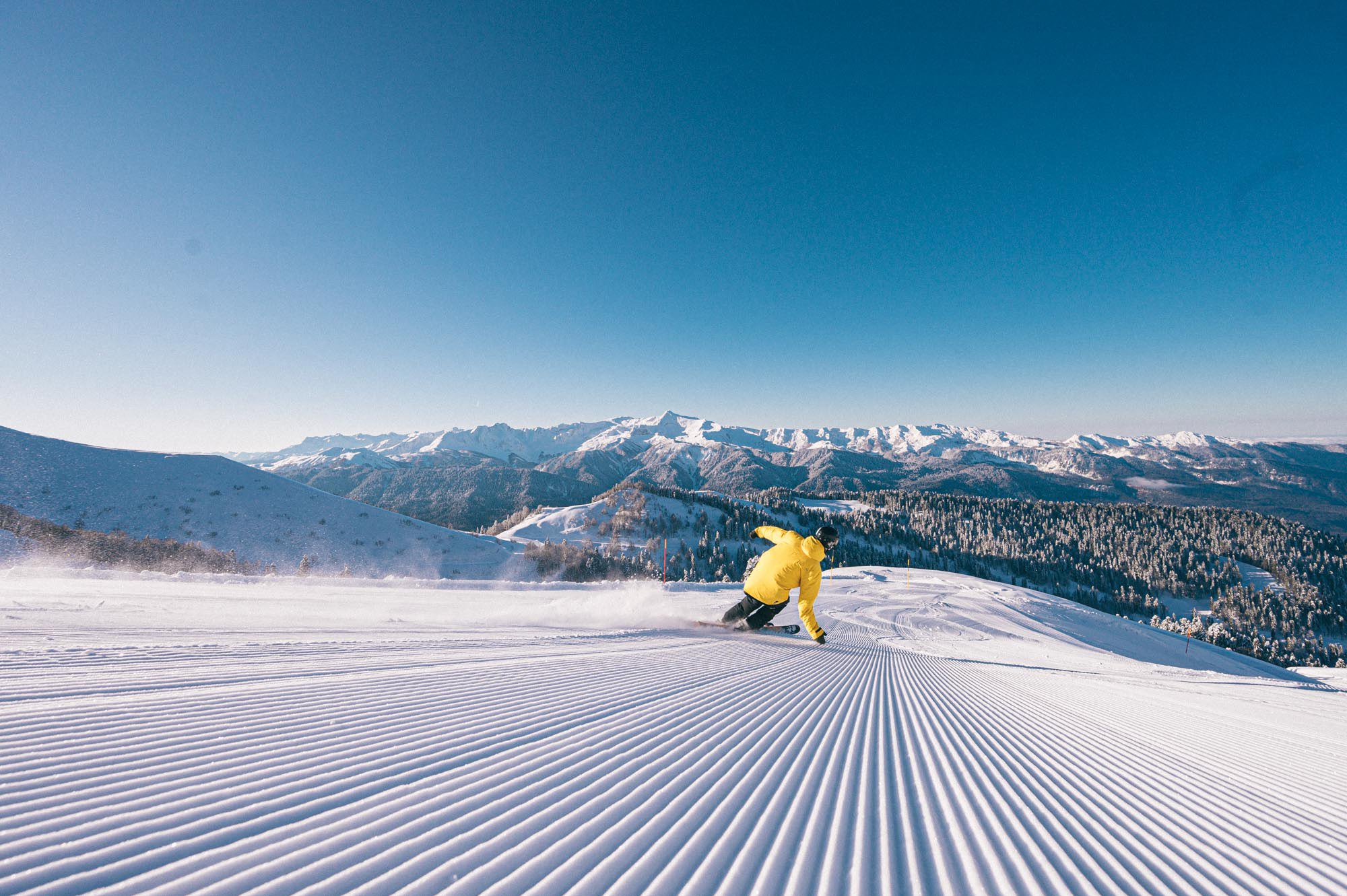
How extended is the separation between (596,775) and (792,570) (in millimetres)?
6191

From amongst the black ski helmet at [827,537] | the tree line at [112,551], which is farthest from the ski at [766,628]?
the tree line at [112,551]

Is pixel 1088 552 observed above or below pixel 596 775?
below

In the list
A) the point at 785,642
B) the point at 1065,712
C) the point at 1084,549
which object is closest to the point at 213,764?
the point at 1065,712

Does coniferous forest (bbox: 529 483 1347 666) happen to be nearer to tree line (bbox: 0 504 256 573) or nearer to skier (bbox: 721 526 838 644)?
tree line (bbox: 0 504 256 573)

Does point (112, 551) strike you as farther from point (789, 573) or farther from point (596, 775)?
point (596, 775)

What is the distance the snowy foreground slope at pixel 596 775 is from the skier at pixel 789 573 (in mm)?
1440

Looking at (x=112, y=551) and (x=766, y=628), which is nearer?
(x=766, y=628)

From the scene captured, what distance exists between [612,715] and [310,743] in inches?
94.0

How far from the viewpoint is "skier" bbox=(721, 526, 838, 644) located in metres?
8.37

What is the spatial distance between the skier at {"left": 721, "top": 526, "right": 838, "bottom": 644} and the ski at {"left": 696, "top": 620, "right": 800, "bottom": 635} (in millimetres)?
1171

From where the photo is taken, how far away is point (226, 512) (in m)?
36.9

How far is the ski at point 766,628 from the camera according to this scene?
1100cm

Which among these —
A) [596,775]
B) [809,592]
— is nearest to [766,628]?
[809,592]

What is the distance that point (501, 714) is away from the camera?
4250 millimetres
